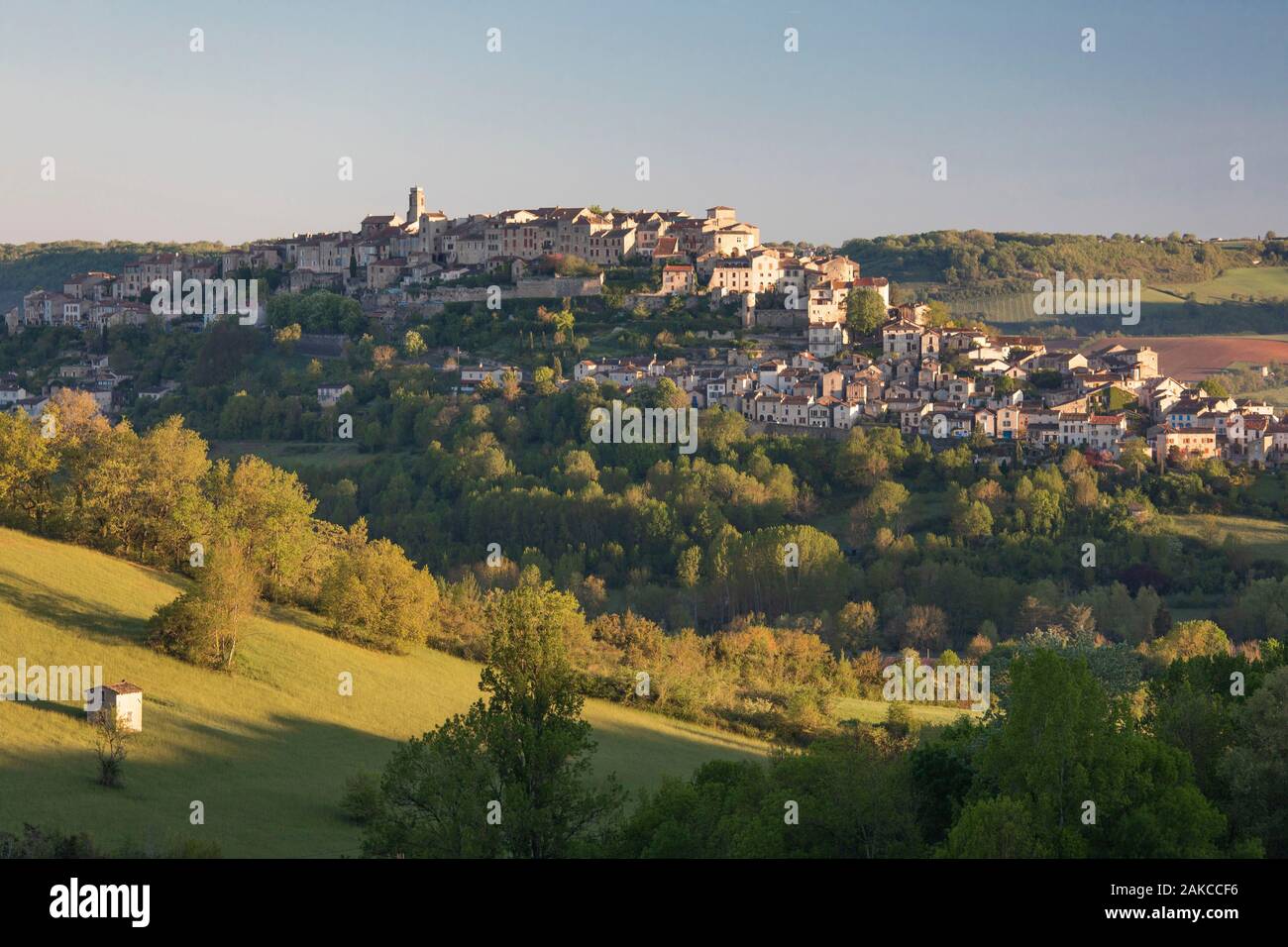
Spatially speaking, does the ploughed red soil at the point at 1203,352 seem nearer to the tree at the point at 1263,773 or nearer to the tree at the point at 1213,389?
the tree at the point at 1213,389

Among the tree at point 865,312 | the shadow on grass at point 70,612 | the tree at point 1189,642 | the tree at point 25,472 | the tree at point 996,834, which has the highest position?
the tree at point 865,312

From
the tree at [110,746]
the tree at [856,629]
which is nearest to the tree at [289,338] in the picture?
the tree at [856,629]

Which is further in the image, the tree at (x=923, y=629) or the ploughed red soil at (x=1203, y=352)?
the ploughed red soil at (x=1203, y=352)

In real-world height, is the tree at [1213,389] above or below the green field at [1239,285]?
below

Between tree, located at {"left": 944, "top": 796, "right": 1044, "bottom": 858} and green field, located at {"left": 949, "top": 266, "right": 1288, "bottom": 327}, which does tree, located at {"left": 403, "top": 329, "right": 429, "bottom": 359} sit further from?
tree, located at {"left": 944, "top": 796, "right": 1044, "bottom": 858}

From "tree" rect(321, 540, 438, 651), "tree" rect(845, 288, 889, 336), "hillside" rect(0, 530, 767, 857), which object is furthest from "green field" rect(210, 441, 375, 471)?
"hillside" rect(0, 530, 767, 857)

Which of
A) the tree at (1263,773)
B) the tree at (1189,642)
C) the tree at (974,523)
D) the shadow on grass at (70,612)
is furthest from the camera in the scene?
the tree at (974,523)
